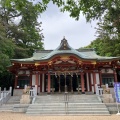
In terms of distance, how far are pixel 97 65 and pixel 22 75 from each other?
788 centimetres

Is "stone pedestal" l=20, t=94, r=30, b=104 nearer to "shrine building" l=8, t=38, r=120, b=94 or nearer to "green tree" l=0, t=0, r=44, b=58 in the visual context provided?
"shrine building" l=8, t=38, r=120, b=94

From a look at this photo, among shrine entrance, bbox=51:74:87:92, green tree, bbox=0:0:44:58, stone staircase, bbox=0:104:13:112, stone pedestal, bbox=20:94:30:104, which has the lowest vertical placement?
stone staircase, bbox=0:104:13:112

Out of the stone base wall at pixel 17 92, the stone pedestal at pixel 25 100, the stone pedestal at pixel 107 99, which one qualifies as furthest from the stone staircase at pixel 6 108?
the stone pedestal at pixel 107 99

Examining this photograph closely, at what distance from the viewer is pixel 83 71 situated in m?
15.9

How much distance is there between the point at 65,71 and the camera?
1598 cm

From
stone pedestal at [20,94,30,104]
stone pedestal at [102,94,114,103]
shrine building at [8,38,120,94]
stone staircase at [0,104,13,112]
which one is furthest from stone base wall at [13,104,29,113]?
stone pedestal at [102,94,114,103]

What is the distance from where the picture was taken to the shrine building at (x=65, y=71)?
14938 mm

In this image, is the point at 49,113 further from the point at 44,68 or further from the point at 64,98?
the point at 44,68

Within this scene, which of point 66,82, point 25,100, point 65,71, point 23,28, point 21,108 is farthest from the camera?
point 23,28

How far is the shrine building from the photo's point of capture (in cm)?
1494

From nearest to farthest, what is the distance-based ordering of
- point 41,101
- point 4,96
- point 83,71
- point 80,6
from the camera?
point 80,6 < point 41,101 < point 4,96 < point 83,71

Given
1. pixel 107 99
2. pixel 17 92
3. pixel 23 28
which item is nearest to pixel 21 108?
pixel 17 92

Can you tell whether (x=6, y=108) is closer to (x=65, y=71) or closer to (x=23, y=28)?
(x=65, y=71)

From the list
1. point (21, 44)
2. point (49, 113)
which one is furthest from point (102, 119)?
point (21, 44)
